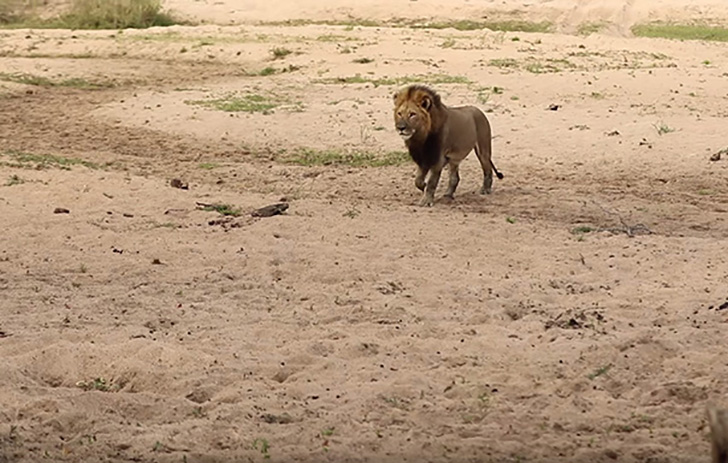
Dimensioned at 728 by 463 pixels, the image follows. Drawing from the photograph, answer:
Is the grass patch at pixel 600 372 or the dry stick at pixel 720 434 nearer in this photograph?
the dry stick at pixel 720 434

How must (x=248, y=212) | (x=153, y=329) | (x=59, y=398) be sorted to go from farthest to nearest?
(x=248, y=212), (x=153, y=329), (x=59, y=398)

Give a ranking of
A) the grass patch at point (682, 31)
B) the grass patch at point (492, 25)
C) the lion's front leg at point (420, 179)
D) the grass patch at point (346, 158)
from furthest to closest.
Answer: the grass patch at point (492, 25)
the grass patch at point (682, 31)
the grass patch at point (346, 158)
the lion's front leg at point (420, 179)

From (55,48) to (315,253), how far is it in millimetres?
15210

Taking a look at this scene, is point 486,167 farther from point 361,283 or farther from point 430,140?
point 361,283

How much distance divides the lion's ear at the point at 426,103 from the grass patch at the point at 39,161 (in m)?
3.18


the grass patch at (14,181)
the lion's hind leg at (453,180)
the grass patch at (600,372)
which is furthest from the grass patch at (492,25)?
the grass patch at (600,372)

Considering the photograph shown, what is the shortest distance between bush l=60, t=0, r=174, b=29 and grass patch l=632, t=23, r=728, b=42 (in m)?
9.83

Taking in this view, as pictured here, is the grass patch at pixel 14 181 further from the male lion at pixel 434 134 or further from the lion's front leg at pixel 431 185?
the lion's front leg at pixel 431 185

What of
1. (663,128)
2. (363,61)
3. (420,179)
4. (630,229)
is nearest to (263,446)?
(630,229)

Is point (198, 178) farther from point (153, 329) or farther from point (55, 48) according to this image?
point (55, 48)

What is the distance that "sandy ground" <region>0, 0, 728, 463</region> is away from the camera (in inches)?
200

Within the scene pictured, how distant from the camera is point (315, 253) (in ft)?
26.2

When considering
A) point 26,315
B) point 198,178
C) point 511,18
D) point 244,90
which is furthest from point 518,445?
point 511,18

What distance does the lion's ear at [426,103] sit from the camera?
31.8ft
